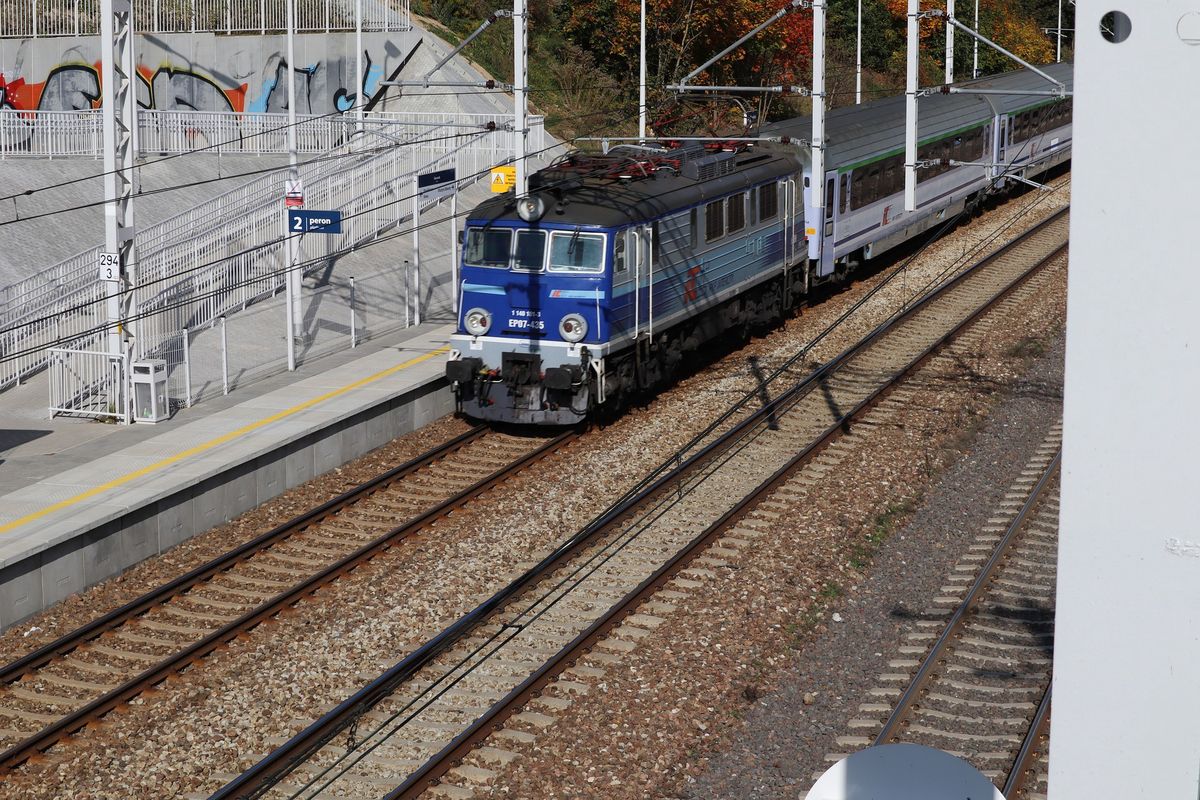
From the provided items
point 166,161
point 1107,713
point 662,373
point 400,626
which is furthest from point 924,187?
point 1107,713

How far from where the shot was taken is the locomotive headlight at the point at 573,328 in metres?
17.6

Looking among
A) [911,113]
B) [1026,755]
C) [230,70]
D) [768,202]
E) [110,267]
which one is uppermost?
[230,70]

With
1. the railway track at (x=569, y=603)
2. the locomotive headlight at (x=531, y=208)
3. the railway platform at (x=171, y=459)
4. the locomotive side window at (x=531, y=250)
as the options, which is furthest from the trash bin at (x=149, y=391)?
the railway track at (x=569, y=603)

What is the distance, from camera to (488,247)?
1838 centimetres

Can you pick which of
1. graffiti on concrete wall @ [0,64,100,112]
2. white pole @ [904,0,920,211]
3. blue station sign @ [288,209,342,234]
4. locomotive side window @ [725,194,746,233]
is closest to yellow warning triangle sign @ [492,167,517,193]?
blue station sign @ [288,209,342,234]

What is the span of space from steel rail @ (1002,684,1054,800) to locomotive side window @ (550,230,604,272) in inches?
359

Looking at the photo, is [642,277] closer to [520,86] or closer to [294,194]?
[520,86]

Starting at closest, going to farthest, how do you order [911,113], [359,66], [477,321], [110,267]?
[110,267]
[477,321]
[911,113]
[359,66]

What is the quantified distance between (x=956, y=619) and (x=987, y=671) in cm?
78

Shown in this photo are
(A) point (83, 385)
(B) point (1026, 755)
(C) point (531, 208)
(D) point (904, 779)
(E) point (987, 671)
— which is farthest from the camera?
(A) point (83, 385)

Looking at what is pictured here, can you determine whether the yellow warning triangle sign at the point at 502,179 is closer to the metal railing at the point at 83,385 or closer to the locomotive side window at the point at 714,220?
the locomotive side window at the point at 714,220

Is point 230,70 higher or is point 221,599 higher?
point 230,70

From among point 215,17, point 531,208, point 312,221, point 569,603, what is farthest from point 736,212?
point 215,17

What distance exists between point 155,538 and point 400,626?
3.65 metres
